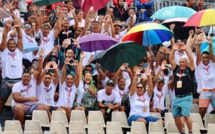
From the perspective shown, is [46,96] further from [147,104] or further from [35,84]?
[147,104]

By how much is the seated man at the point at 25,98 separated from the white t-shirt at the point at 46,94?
0.17 m

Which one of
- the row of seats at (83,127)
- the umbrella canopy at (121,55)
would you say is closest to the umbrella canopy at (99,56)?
the umbrella canopy at (121,55)

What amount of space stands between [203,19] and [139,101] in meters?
2.26

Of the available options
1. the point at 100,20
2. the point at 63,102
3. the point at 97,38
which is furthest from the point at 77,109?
the point at 100,20

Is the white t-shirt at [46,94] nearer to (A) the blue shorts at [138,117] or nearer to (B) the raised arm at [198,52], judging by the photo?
(A) the blue shorts at [138,117]

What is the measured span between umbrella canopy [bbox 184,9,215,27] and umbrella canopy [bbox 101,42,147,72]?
122 centimetres

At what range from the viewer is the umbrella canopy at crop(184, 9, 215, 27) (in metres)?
18.2

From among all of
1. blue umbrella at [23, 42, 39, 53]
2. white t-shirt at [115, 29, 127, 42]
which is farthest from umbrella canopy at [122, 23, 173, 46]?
blue umbrella at [23, 42, 39, 53]

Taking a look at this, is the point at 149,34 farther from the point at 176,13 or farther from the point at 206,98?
the point at 206,98

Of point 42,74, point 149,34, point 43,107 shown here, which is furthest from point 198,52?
point 43,107

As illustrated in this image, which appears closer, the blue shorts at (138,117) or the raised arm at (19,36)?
the blue shorts at (138,117)

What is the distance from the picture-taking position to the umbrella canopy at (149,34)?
60.6 feet

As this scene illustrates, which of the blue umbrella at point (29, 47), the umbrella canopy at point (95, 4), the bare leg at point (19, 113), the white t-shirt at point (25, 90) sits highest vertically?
the umbrella canopy at point (95, 4)

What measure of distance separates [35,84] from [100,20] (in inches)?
127
